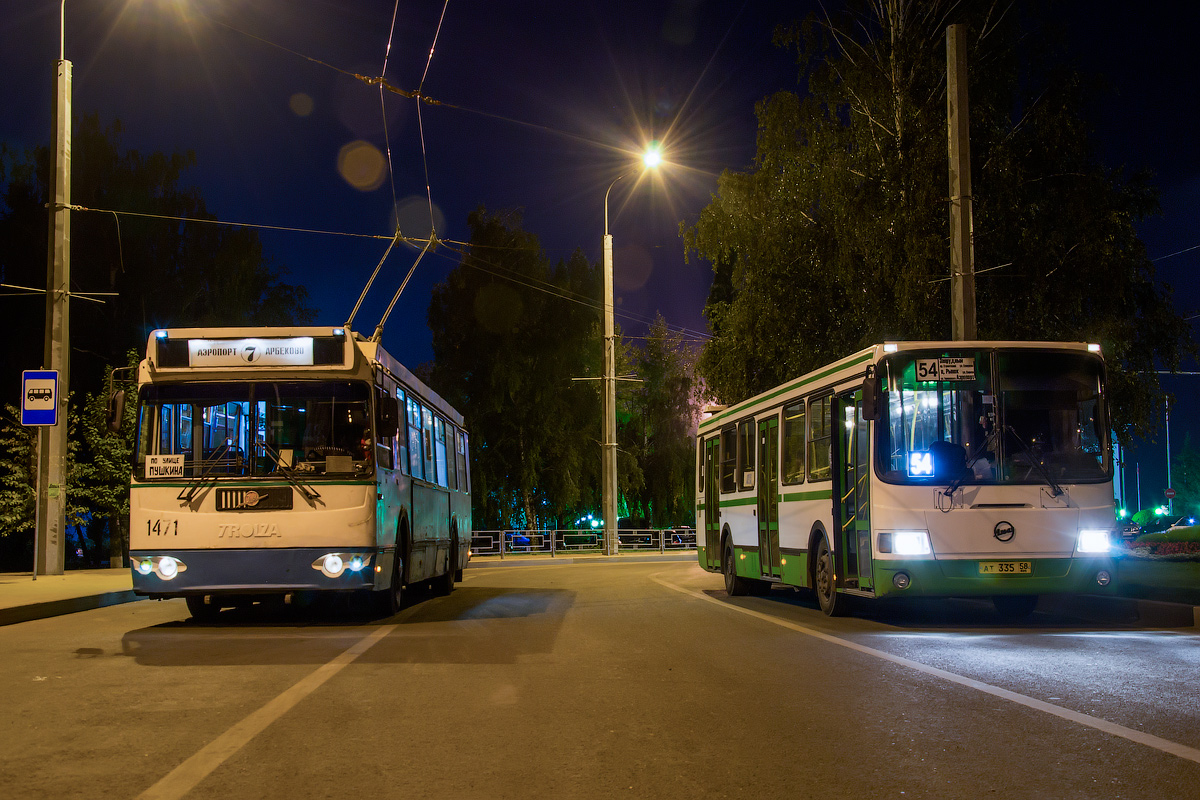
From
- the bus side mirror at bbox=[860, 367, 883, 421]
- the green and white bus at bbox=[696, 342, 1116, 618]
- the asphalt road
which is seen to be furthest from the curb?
the bus side mirror at bbox=[860, 367, 883, 421]

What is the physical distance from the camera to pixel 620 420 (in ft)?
197

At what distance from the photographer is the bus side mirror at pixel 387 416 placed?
1354cm

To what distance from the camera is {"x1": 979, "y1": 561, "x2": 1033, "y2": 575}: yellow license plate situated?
12.8 m

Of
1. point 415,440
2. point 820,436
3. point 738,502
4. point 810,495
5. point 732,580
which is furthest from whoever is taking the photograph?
point 732,580

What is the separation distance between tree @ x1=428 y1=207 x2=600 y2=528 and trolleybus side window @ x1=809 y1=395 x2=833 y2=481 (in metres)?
32.0

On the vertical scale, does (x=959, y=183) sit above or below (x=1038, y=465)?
above

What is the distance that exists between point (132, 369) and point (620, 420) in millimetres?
46850

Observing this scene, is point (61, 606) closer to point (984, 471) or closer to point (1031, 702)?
point (984, 471)

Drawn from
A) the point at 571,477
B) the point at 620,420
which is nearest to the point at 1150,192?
the point at 571,477

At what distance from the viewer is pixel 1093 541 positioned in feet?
42.3

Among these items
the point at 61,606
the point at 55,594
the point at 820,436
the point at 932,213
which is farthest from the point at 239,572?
the point at 932,213

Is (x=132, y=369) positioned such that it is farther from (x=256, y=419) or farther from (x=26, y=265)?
(x=26, y=265)

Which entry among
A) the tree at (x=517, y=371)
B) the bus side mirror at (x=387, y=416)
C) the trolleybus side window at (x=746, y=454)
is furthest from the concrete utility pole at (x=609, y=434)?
the bus side mirror at (x=387, y=416)

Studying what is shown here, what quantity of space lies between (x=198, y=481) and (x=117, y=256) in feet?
83.6
